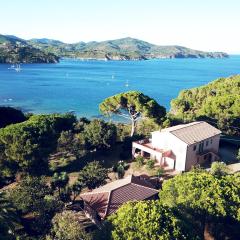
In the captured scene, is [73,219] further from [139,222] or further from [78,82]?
[78,82]

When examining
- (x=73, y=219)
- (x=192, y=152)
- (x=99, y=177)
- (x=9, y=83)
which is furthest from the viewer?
(x=9, y=83)

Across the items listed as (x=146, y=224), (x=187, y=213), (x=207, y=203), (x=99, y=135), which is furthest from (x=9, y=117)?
(x=146, y=224)

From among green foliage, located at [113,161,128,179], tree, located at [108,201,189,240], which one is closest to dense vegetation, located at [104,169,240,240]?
tree, located at [108,201,189,240]

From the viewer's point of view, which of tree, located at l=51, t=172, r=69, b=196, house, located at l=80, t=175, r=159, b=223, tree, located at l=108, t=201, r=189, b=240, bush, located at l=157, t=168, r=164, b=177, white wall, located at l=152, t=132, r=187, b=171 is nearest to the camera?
tree, located at l=108, t=201, r=189, b=240

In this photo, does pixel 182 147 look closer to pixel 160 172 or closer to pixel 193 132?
pixel 193 132

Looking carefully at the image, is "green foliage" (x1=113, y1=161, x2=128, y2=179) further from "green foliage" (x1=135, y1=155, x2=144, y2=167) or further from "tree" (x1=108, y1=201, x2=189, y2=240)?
"tree" (x1=108, y1=201, x2=189, y2=240)

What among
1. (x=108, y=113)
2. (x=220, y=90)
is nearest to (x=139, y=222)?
(x=108, y=113)
